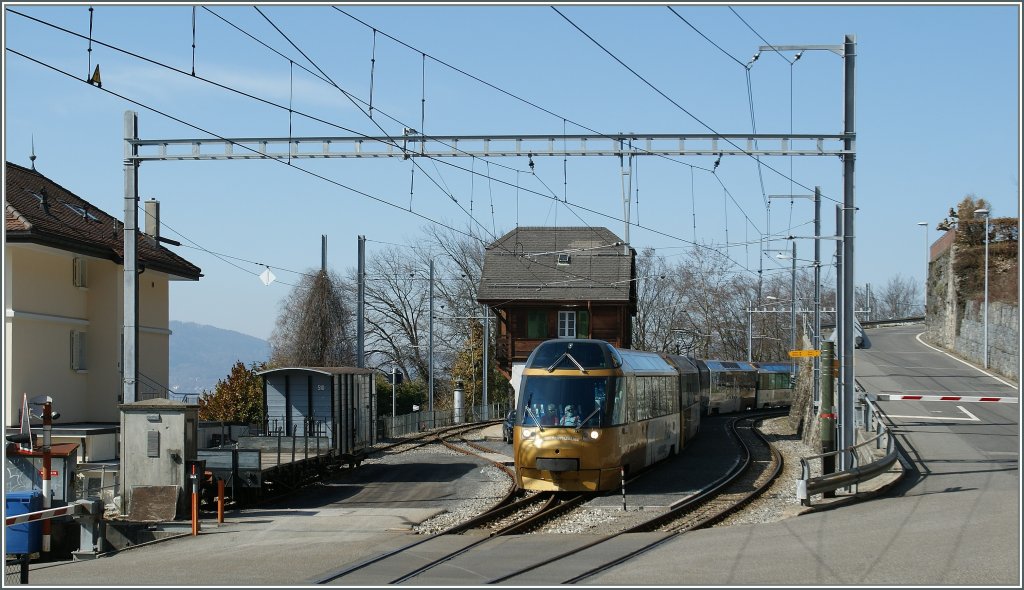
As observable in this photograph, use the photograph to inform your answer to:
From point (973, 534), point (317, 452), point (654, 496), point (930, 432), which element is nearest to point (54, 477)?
point (317, 452)

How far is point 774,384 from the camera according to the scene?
216 ft

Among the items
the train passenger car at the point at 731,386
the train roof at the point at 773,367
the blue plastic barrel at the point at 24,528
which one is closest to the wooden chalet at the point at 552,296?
the train passenger car at the point at 731,386

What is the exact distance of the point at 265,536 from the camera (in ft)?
55.1

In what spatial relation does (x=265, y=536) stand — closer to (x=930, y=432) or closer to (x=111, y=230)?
(x=930, y=432)

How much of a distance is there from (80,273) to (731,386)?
3602 cm

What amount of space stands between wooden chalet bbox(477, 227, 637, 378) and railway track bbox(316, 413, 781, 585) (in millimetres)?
31183

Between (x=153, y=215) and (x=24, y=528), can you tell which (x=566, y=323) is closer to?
(x=153, y=215)

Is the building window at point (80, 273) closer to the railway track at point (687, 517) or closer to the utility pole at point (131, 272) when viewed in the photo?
the utility pole at point (131, 272)

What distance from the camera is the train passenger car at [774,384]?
64.3m

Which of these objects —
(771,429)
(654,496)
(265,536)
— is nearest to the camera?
(265,536)

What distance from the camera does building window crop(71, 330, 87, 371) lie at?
31.1m

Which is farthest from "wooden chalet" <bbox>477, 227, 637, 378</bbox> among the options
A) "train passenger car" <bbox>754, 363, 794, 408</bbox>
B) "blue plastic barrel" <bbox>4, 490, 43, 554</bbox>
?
"blue plastic barrel" <bbox>4, 490, 43, 554</bbox>

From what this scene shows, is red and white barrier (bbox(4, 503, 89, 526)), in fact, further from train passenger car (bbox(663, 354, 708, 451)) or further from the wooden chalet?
the wooden chalet

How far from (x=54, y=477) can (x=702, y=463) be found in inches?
644
